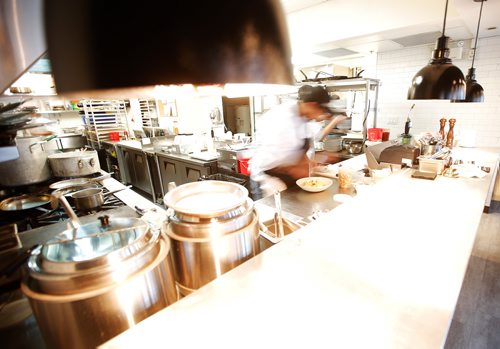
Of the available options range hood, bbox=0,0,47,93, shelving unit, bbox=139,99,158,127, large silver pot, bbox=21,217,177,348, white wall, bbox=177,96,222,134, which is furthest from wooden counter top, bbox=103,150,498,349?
shelving unit, bbox=139,99,158,127

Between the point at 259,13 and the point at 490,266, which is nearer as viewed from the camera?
the point at 259,13

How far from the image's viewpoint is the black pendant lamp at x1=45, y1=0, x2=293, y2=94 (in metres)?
0.33

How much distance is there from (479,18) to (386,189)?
113 inches

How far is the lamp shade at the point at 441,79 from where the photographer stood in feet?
6.40

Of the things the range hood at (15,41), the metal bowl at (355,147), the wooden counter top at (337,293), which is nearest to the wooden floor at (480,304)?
the wooden counter top at (337,293)

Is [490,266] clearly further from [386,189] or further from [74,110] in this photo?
[74,110]

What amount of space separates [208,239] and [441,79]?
2.12 metres

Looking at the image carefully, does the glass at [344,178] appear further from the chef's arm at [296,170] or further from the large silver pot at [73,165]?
the large silver pot at [73,165]

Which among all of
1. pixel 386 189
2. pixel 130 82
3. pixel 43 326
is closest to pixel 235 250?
pixel 43 326

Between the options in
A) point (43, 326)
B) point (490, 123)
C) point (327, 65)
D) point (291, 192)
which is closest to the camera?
point (43, 326)

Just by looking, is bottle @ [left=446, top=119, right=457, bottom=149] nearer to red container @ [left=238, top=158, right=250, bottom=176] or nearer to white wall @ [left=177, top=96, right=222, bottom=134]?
red container @ [left=238, top=158, right=250, bottom=176]

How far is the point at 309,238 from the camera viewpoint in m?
1.38

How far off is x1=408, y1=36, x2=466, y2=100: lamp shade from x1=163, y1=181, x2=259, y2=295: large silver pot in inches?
71.0

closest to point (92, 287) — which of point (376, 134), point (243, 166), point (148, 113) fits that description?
point (243, 166)
